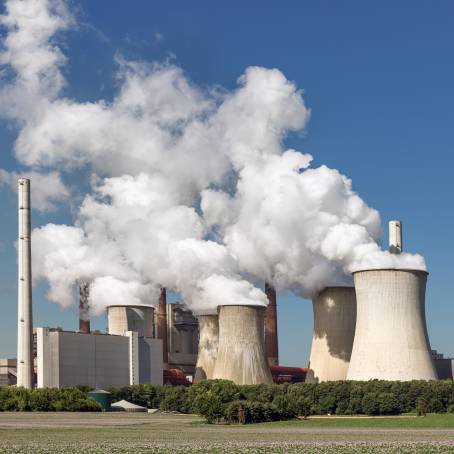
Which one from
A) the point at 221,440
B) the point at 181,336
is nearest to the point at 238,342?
the point at 181,336

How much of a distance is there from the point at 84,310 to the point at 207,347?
1080 cm

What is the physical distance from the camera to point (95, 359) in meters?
72.1

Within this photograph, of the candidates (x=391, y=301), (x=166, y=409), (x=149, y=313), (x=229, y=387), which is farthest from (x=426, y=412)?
(x=149, y=313)

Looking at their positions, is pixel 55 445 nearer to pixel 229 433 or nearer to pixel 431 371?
pixel 229 433

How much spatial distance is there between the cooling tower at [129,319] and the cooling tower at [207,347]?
453 centimetres

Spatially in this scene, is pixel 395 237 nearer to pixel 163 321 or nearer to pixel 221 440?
pixel 163 321

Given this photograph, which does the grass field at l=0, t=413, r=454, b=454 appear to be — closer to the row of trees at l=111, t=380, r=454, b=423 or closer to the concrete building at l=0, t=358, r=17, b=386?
the row of trees at l=111, t=380, r=454, b=423

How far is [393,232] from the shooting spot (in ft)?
220

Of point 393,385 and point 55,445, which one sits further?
point 393,385

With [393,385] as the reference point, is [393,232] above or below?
above

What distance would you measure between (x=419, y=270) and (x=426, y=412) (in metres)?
8.30

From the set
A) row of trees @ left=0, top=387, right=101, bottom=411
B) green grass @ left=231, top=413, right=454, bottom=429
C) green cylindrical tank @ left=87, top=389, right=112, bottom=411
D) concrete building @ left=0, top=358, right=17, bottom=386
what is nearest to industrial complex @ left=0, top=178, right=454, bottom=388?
concrete building @ left=0, top=358, right=17, bottom=386

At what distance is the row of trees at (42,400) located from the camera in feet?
171

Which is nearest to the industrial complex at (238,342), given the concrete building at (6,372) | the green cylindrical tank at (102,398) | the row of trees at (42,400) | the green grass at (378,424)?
the concrete building at (6,372)
